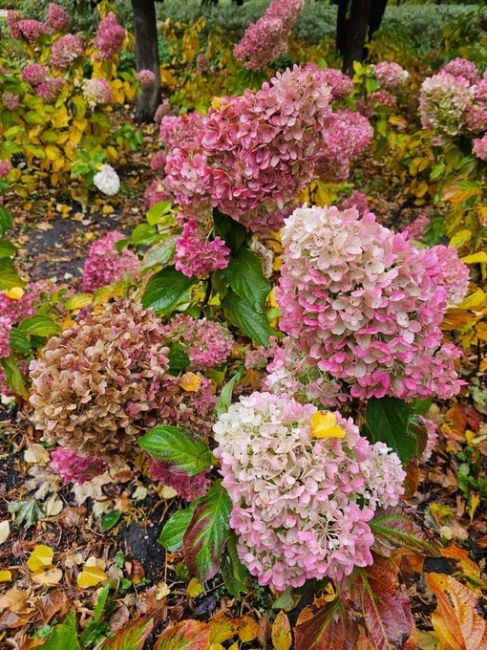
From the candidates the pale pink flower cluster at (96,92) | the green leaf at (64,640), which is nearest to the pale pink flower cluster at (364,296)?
the green leaf at (64,640)

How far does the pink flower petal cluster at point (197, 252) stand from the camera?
142 centimetres

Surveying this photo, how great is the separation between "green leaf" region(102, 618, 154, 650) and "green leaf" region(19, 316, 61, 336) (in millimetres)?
990

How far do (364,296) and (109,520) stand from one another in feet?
4.71

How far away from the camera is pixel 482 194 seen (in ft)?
8.11

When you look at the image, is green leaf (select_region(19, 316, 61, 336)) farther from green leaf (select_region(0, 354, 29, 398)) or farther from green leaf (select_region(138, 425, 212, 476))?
green leaf (select_region(138, 425, 212, 476))

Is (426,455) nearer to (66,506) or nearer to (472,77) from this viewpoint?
(66,506)

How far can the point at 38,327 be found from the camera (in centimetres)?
175

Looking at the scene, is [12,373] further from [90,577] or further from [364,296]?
[364,296]

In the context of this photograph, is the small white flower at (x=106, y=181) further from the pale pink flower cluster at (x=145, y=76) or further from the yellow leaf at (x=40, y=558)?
the yellow leaf at (x=40, y=558)

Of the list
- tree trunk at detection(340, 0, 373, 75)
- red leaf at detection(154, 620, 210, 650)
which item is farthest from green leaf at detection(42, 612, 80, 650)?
tree trunk at detection(340, 0, 373, 75)

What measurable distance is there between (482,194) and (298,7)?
5.51ft

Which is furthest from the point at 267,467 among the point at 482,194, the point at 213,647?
the point at 482,194

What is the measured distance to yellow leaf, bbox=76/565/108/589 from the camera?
176 cm

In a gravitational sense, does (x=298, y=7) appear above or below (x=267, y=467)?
above
